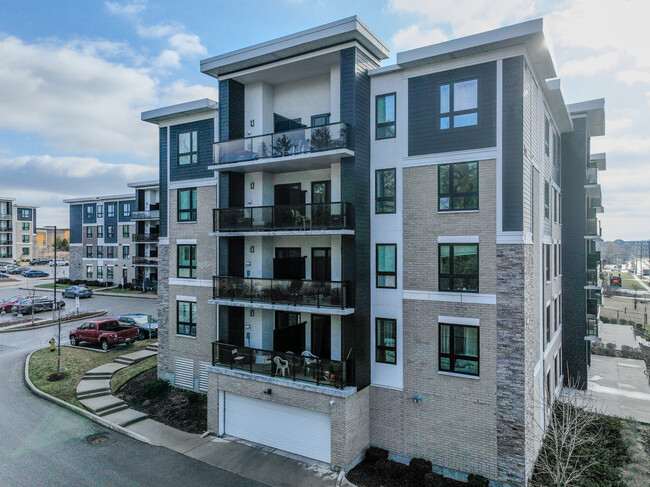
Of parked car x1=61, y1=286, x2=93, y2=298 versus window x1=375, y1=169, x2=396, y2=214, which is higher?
window x1=375, y1=169, x2=396, y2=214

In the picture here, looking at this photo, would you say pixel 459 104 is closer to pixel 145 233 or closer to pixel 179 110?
pixel 179 110

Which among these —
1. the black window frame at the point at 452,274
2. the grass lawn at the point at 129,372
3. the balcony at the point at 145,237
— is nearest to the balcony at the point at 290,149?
the black window frame at the point at 452,274

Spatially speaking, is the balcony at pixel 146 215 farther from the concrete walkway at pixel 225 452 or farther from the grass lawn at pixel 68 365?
the concrete walkway at pixel 225 452

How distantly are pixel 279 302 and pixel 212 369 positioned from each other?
373 cm

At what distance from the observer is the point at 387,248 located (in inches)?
545

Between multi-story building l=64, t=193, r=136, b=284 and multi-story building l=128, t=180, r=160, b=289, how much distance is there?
9.46ft

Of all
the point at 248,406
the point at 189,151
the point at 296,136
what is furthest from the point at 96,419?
the point at 296,136

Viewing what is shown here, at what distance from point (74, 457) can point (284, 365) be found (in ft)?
23.2

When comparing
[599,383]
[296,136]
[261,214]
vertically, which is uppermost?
[296,136]

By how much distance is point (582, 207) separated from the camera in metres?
20.5

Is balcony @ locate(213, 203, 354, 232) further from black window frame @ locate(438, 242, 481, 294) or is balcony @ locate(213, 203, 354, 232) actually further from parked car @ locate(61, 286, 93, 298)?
parked car @ locate(61, 286, 93, 298)

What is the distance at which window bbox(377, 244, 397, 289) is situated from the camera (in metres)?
13.7

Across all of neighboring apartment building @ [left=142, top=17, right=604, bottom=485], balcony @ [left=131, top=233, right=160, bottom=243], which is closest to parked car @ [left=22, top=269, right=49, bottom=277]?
balcony @ [left=131, top=233, right=160, bottom=243]

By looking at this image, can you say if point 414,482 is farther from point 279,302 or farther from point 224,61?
point 224,61
